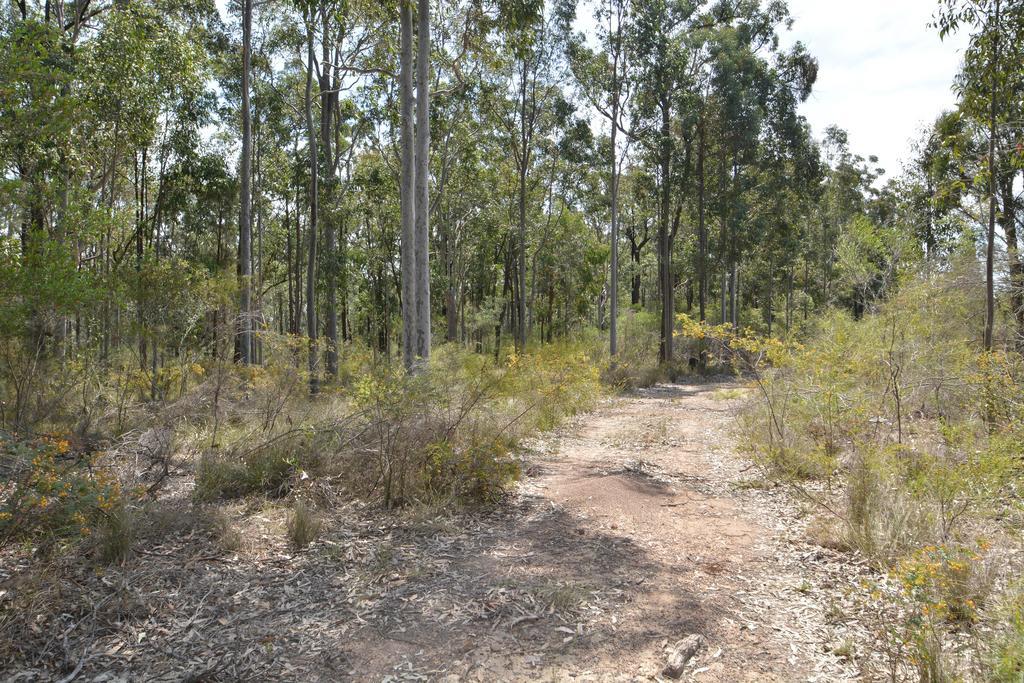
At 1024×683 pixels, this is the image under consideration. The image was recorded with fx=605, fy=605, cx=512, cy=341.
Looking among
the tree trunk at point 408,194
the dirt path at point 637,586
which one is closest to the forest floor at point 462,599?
the dirt path at point 637,586

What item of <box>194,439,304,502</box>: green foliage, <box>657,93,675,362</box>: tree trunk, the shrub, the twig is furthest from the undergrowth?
<box>657,93,675,362</box>: tree trunk

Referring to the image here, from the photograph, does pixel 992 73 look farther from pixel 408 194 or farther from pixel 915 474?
pixel 408 194

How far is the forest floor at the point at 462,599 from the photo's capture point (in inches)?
121

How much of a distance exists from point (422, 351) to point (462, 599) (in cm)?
582

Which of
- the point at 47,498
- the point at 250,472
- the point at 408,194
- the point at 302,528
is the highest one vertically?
the point at 408,194

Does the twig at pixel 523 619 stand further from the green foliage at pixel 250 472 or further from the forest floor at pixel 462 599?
the green foliage at pixel 250 472

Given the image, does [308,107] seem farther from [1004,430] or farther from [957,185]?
[1004,430]

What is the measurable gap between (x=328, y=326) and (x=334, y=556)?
11726 millimetres

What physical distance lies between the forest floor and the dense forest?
43mm

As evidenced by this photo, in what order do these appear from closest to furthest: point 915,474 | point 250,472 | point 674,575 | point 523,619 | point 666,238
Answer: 1. point 523,619
2. point 674,575
3. point 915,474
4. point 250,472
5. point 666,238

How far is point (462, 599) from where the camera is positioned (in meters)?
3.78

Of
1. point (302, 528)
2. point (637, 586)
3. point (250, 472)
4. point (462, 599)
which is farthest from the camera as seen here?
point (250, 472)

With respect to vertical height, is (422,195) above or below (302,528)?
above

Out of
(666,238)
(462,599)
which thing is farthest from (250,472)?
(666,238)
